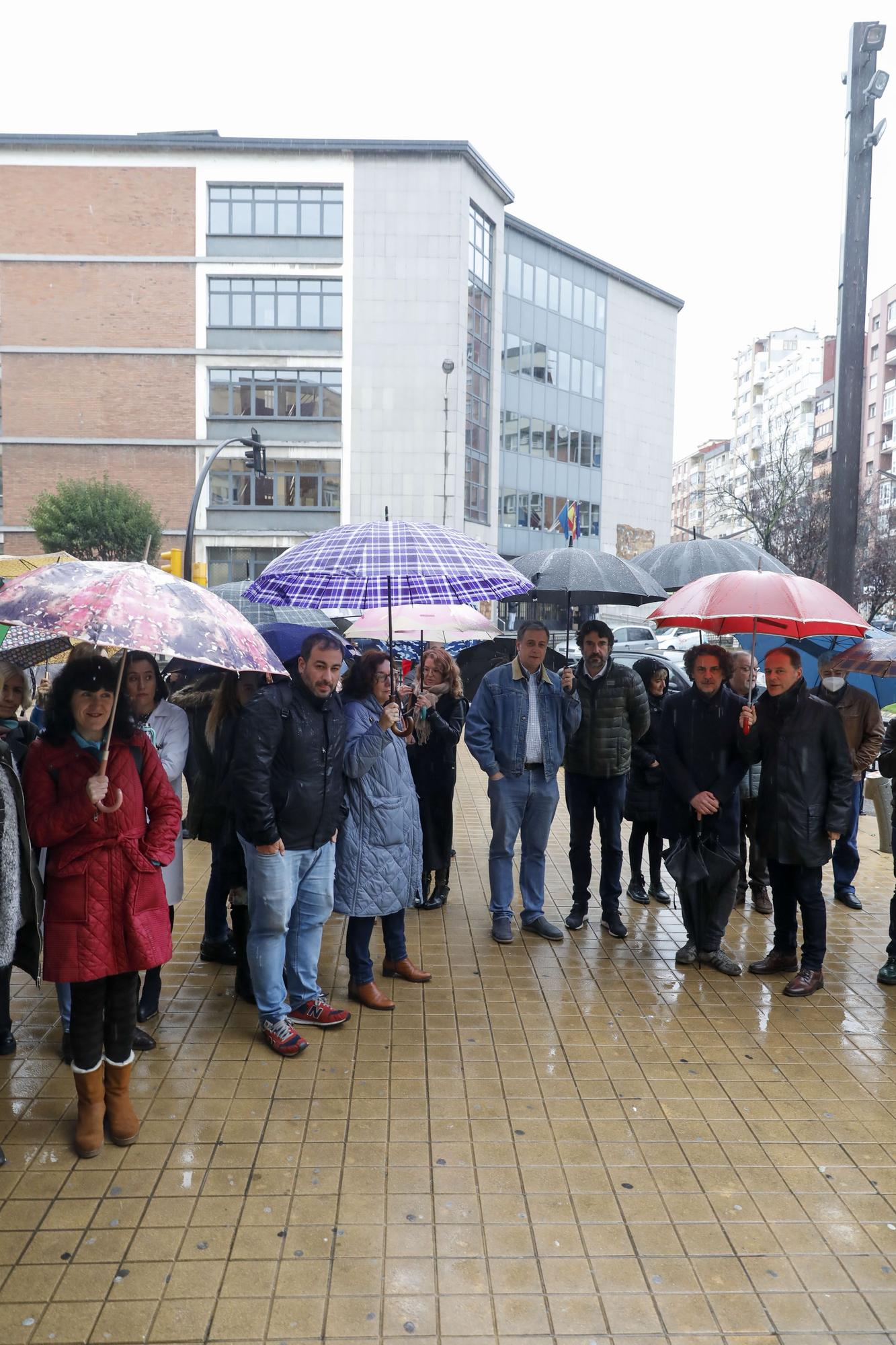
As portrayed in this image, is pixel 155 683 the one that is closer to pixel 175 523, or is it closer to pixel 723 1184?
pixel 723 1184

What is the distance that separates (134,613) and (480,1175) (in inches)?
97.1

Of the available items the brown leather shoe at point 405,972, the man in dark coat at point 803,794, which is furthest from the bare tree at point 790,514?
the brown leather shoe at point 405,972

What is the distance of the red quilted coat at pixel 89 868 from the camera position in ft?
12.6

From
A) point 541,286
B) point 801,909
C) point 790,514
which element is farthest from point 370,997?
point 541,286

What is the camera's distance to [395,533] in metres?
5.27

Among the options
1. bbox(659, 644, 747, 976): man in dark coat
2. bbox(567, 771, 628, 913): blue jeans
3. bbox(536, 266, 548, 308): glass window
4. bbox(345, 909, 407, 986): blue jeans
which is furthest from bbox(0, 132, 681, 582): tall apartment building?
bbox(345, 909, 407, 986): blue jeans

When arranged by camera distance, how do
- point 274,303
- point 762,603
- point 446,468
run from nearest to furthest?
point 762,603, point 274,303, point 446,468

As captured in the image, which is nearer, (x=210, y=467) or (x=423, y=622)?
(x=423, y=622)

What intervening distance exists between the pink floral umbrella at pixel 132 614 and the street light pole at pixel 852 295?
4.62 meters

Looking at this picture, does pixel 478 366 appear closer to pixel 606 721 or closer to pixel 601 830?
pixel 606 721

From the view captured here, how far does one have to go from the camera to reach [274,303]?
3900 cm

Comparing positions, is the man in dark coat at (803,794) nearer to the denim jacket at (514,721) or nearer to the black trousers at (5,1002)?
the denim jacket at (514,721)

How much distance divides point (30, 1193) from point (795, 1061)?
134 inches

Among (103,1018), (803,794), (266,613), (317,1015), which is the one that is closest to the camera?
(103,1018)
